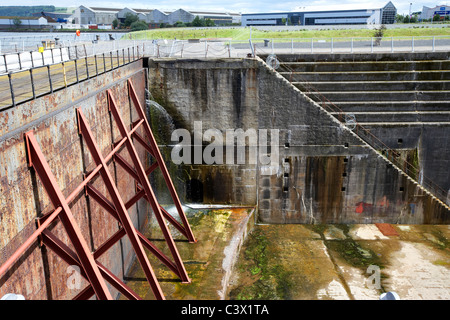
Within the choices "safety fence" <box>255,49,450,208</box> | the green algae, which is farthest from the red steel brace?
"safety fence" <box>255,49,450,208</box>

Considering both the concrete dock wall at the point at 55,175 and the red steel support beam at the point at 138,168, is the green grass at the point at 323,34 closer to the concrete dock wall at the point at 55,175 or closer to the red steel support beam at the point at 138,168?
the red steel support beam at the point at 138,168

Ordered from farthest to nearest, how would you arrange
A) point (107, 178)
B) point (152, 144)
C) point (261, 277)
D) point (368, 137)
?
point (368, 137)
point (152, 144)
point (261, 277)
point (107, 178)

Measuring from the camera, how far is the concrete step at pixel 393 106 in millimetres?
17141

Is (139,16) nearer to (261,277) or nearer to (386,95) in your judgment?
(386,95)

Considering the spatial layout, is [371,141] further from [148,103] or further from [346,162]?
[148,103]

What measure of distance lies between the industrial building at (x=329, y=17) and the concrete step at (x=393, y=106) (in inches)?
2051

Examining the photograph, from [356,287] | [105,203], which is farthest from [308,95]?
[105,203]

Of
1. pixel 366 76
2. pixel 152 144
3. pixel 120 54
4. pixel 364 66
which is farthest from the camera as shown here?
pixel 120 54

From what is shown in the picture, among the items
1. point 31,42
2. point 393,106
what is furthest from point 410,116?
point 31,42

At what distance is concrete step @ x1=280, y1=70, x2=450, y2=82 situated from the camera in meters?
17.6

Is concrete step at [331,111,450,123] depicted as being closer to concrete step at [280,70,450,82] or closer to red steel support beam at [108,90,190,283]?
concrete step at [280,70,450,82]

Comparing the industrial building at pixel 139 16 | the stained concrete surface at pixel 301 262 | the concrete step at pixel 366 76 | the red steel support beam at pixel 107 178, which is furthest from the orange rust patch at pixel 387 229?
the industrial building at pixel 139 16

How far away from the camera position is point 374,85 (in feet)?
57.2

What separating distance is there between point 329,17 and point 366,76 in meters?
53.6
